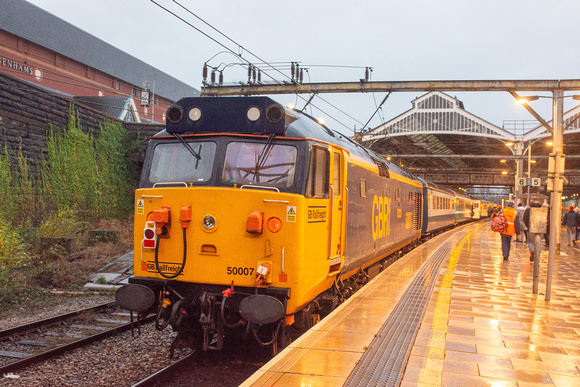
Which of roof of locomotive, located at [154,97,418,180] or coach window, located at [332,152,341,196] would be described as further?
coach window, located at [332,152,341,196]

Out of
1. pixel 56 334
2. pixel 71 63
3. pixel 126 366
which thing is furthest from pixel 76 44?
pixel 126 366

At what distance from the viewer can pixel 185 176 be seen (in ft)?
20.5

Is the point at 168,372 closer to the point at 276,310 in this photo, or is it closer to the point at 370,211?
the point at 276,310

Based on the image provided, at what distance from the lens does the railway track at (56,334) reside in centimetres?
656

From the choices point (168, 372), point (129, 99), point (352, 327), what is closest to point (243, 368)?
point (168, 372)

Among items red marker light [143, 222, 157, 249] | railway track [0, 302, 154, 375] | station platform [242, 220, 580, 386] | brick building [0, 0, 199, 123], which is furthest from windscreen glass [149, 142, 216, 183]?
brick building [0, 0, 199, 123]

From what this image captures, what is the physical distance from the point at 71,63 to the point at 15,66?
6587 mm

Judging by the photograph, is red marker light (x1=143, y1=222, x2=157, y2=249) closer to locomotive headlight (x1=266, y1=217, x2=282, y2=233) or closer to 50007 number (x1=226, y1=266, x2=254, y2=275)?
50007 number (x1=226, y1=266, x2=254, y2=275)

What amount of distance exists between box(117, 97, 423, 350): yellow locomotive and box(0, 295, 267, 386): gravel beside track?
0.46 meters

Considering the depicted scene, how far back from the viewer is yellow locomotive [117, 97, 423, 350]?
573cm

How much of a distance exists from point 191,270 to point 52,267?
7317 millimetres

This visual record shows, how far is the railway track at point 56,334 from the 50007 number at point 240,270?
2.78 m

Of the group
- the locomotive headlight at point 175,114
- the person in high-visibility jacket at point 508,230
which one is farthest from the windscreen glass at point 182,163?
the person in high-visibility jacket at point 508,230

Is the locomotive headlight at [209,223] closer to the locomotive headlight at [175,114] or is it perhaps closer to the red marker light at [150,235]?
the red marker light at [150,235]
